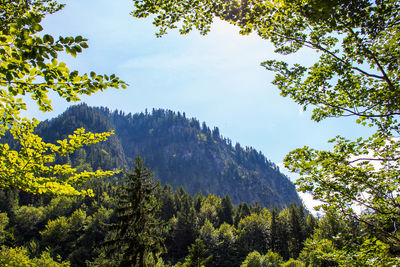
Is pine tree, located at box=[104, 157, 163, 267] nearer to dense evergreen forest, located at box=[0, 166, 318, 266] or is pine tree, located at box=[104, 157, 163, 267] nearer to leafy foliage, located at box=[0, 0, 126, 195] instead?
leafy foliage, located at box=[0, 0, 126, 195]

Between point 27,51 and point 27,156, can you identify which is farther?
point 27,156

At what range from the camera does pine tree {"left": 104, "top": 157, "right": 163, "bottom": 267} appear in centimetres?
1401

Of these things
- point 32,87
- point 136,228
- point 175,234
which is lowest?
point 175,234

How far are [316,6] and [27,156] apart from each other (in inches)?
263

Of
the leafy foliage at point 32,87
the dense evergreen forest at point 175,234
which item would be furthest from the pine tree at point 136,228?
the dense evergreen forest at point 175,234

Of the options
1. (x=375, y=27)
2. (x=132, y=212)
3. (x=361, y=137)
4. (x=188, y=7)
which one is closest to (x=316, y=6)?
(x=375, y=27)

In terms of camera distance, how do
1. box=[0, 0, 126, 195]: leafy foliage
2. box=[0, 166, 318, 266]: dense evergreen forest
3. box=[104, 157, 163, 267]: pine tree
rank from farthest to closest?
box=[0, 166, 318, 266]: dense evergreen forest → box=[104, 157, 163, 267]: pine tree → box=[0, 0, 126, 195]: leafy foliage

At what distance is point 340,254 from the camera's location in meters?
5.65

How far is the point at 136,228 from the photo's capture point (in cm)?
1462

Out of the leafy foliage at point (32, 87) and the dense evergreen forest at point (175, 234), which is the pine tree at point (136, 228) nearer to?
the leafy foliage at point (32, 87)

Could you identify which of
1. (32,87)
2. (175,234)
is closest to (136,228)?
(32,87)

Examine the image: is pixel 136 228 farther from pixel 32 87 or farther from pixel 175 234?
pixel 175 234

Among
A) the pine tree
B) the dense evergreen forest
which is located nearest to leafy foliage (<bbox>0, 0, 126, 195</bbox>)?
the pine tree

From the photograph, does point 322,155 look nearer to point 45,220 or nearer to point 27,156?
point 27,156
